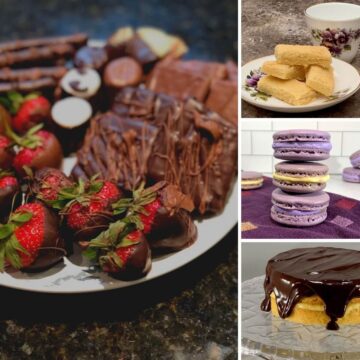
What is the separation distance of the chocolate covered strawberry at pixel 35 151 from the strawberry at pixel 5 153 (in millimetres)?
15

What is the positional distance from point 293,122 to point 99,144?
60 cm

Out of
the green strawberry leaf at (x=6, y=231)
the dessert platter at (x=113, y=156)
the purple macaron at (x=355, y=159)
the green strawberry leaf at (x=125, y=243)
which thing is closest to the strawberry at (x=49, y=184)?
the dessert platter at (x=113, y=156)

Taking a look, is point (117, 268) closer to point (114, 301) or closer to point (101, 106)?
point (114, 301)

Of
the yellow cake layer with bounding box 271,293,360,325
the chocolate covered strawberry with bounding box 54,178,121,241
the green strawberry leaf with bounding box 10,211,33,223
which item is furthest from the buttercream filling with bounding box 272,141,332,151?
the green strawberry leaf with bounding box 10,211,33,223

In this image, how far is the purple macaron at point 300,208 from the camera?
5.42ft

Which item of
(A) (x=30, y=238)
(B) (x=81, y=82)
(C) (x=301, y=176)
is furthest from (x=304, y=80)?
(A) (x=30, y=238)

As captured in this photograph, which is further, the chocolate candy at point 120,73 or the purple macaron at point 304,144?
the chocolate candy at point 120,73

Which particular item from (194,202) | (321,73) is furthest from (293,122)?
(194,202)

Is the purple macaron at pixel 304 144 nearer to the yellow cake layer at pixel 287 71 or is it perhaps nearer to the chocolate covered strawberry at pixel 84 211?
the yellow cake layer at pixel 287 71

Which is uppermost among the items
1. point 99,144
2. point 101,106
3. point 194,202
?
point 101,106

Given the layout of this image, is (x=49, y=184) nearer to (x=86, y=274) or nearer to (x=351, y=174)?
(x=86, y=274)

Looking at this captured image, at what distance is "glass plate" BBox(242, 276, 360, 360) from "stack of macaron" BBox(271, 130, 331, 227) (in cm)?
31

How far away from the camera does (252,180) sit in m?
1.75

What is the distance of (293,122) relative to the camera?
1.68 m
